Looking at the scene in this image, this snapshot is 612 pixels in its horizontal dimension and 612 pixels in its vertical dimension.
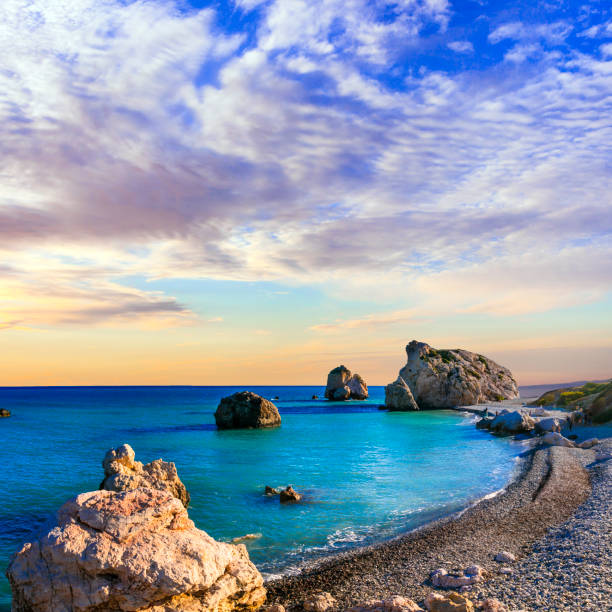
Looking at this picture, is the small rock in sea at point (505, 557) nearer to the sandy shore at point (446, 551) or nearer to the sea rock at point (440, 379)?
the sandy shore at point (446, 551)

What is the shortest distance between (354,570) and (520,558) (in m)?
5.24

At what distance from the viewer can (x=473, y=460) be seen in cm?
3766

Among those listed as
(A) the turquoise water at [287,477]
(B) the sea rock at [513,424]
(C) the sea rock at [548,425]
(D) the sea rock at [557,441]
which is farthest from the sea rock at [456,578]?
(B) the sea rock at [513,424]

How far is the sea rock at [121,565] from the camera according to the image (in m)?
10.9

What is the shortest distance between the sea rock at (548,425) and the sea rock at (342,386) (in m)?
99.8

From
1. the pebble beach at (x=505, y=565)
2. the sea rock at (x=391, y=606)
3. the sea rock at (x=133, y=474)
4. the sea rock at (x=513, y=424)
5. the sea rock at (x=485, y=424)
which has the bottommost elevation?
the sea rock at (x=485, y=424)

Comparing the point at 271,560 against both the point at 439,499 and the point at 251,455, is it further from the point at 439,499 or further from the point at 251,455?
the point at 251,455

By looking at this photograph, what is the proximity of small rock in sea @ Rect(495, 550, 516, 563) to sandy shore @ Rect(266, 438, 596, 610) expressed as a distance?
0.22 meters

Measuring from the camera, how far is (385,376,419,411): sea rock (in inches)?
3952

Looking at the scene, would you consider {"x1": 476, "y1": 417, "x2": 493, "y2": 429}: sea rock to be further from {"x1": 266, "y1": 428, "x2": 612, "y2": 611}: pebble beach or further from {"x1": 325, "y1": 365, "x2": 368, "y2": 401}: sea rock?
{"x1": 325, "y1": 365, "x2": 368, "y2": 401}: sea rock

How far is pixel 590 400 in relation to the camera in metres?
66.7

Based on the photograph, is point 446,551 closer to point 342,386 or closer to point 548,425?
point 548,425

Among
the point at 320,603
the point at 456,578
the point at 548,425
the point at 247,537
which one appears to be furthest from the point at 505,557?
the point at 548,425

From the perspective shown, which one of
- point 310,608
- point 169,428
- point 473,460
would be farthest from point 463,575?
point 169,428
